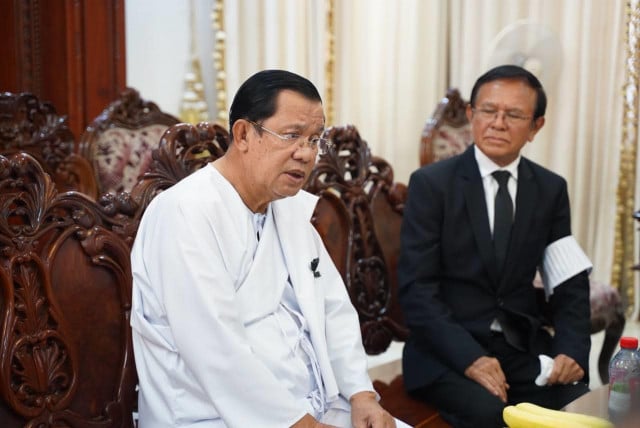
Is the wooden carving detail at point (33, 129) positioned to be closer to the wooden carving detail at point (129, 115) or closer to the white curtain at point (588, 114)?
the wooden carving detail at point (129, 115)

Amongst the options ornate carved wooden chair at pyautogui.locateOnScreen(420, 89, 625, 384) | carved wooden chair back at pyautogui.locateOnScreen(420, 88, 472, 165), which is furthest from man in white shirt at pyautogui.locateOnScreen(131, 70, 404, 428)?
carved wooden chair back at pyautogui.locateOnScreen(420, 88, 472, 165)

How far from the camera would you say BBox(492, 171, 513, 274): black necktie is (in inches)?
108

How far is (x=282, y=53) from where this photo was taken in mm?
5441

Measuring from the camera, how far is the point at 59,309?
6.59 ft

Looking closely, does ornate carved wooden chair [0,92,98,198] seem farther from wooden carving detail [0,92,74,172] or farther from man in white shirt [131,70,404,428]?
man in white shirt [131,70,404,428]

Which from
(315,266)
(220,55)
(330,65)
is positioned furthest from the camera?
(330,65)

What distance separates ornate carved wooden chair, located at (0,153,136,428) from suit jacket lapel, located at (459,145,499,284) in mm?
1166

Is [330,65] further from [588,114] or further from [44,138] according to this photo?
[44,138]

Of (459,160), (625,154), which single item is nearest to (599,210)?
(625,154)

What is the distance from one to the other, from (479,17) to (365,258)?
317cm

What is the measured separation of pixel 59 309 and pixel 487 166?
1.48 metres

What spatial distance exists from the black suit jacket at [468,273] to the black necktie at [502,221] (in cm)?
2

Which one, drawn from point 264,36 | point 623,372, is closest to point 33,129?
point 264,36

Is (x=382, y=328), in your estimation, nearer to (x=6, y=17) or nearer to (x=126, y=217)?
(x=126, y=217)
